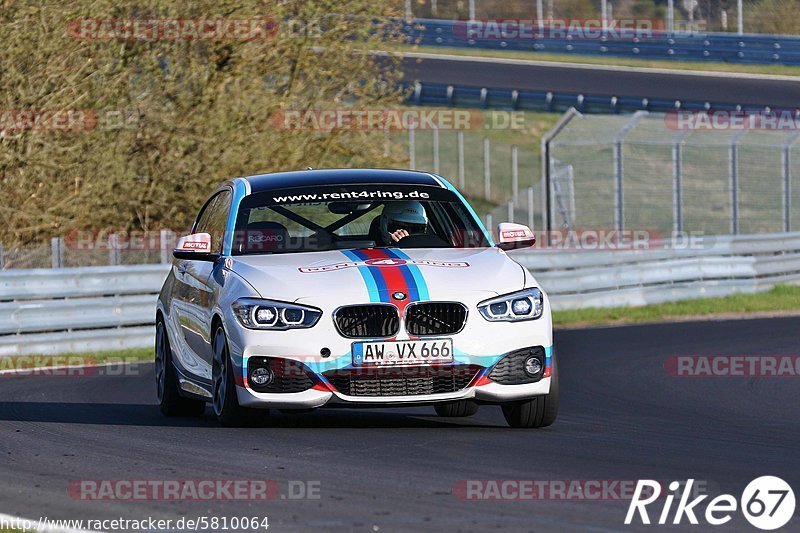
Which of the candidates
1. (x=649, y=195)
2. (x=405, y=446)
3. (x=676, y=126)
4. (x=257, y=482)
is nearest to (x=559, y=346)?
(x=405, y=446)

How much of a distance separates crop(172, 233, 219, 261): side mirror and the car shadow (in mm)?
1042

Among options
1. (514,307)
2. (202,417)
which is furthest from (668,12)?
(514,307)

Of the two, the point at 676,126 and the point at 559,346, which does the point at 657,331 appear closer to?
the point at 559,346

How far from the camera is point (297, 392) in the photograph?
898 cm

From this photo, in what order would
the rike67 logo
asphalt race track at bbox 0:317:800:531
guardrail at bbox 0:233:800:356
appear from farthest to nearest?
guardrail at bbox 0:233:800:356 → asphalt race track at bbox 0:317:800:531 → the rike67 logo

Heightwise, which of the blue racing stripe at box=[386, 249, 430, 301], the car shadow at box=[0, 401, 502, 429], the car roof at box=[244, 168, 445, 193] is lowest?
the car shadow at box=[0, 401, 502, 429]

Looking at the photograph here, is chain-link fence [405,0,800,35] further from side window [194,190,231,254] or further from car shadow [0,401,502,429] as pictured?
car shadow [0,401,502,429]

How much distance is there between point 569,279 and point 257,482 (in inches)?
617

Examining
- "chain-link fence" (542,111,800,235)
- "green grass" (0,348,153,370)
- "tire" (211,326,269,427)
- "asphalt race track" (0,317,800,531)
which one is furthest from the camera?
"chain-link fence" (542,111,800,235)

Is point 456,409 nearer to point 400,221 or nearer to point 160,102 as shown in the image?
point 400,221

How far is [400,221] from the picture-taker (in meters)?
10.1

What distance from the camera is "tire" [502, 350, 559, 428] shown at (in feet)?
30.8

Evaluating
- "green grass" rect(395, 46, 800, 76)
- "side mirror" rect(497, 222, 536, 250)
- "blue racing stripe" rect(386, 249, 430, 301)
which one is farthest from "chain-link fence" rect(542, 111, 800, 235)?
"blue racing stripe" rect(386, 249, 430, 301)

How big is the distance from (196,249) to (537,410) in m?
2.35
